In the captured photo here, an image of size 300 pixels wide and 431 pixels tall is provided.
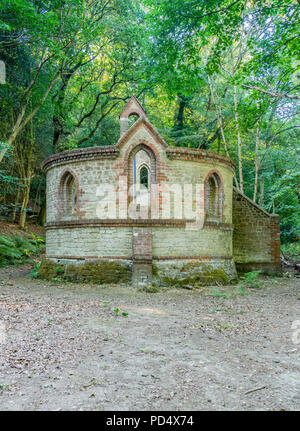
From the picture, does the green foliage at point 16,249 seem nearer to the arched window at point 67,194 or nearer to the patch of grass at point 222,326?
the arched window at point 67,194

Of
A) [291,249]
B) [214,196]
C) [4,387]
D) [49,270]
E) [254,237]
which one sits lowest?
[4,387]

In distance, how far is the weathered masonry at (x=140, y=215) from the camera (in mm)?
11250

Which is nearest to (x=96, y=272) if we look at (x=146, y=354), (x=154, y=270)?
(x=154, y=270)

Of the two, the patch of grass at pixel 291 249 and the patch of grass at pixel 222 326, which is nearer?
the patch of grass at pixel 222 326

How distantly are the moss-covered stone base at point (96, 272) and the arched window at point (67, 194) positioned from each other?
2.32 meters

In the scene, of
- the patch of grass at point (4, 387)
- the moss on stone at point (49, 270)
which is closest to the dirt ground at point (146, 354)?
the patch of grass at point (4, 387)

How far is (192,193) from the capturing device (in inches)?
471

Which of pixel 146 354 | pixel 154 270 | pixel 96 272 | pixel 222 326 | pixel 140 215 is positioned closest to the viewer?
pixel 146 354

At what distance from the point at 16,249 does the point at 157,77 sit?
38.7 ft

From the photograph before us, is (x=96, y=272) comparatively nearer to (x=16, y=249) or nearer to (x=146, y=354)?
(x=146, y=354)

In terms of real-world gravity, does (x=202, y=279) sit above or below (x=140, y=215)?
below

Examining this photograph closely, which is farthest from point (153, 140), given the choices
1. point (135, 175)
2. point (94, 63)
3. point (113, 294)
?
point (94, 63)

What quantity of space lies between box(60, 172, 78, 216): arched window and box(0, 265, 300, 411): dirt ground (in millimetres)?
4427

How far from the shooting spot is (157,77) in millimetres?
14320
